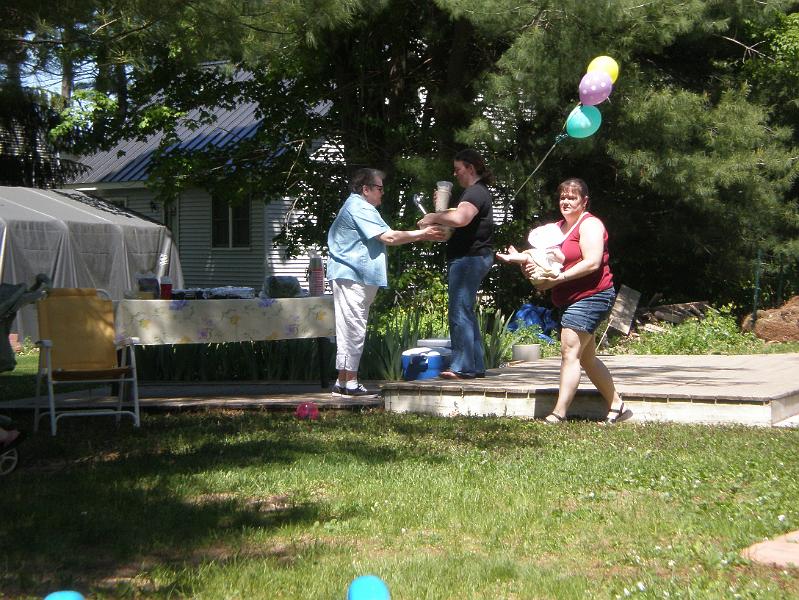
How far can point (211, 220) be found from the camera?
25.3m

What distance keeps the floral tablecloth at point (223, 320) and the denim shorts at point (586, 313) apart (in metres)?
2.51

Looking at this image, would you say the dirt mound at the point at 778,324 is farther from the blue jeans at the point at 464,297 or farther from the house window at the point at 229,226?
the house window at the point at 229,226

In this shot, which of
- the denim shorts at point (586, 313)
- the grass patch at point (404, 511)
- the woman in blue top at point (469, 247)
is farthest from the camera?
the woman in blue top at point (469, 247)

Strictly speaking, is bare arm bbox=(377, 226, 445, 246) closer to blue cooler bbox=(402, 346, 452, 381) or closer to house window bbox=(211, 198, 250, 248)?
blue cooler bbox=(402, 346, 452, 381)

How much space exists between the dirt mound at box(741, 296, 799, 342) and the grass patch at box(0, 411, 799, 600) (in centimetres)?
892

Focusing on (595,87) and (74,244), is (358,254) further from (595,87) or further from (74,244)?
(74,244)

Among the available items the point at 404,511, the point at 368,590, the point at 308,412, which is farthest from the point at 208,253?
the point at 368,590

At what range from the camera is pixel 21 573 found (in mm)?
3967

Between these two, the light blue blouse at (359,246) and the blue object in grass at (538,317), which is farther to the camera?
the blue object in grass at (538,317)

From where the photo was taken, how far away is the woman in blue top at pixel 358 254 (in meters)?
8.08

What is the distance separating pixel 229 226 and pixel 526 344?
13.2 meters

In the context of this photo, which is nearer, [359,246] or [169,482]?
[169,482]

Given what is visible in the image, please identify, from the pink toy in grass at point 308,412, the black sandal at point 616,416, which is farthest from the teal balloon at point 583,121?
the pink toy in grass at point 308,412

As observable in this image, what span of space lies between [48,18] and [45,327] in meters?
2.15
